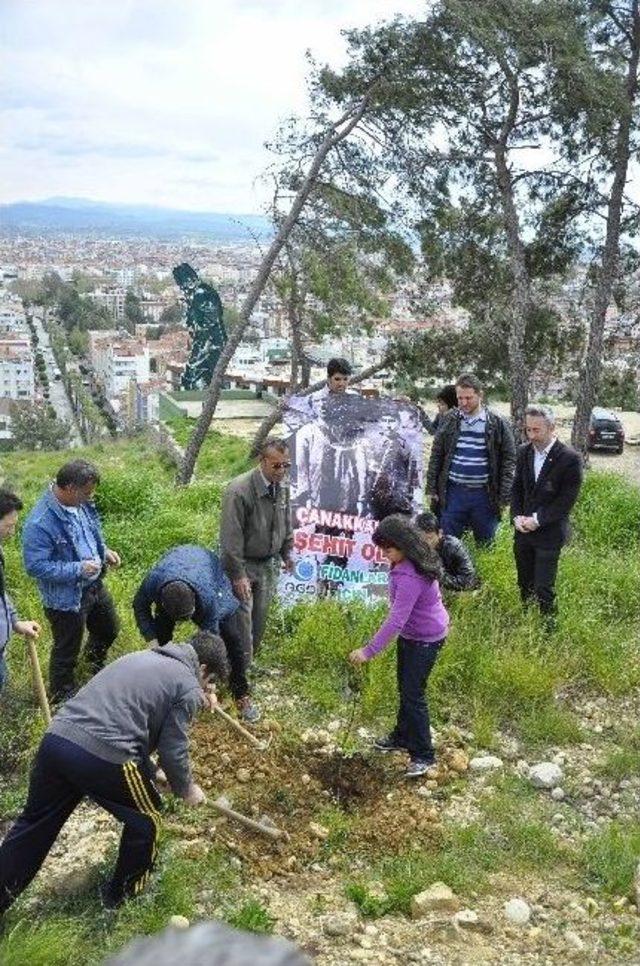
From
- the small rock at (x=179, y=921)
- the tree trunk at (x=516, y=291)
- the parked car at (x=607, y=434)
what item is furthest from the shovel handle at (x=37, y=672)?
the parked car at (x=607, y=434)

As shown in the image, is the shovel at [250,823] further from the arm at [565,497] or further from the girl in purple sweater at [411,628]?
the arm at [565,497]

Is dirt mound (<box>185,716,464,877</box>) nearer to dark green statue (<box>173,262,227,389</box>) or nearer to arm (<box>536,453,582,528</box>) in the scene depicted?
arm (<box>536,453,582,528</box>)

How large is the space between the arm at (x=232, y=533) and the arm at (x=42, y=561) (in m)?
0.84

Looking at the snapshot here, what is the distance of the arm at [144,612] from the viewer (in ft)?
15.2

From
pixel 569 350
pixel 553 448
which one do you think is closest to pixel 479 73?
pixel 569 350

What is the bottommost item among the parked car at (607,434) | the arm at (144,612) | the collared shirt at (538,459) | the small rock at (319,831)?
the parked car at (607,434)

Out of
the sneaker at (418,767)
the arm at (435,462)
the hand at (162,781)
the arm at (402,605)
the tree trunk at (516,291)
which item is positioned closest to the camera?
the hand at (162,781)

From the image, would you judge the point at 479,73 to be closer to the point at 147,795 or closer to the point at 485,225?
the point at 485,225

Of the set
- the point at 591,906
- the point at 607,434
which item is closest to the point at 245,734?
the point at 591,906

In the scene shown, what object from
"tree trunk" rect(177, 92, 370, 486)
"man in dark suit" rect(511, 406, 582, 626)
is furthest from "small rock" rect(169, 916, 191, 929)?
"tree trunk" rect(177, 92, 370, 486)

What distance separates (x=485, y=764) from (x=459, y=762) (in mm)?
148

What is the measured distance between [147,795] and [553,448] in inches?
139

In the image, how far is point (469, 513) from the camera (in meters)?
6.80

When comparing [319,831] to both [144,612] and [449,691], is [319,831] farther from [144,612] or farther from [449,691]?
[449,691]
